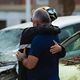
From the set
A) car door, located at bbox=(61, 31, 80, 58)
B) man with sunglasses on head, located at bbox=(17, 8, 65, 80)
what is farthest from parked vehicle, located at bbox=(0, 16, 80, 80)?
man with sunglasses on head, located at bbox=(17, 8, 65, 80)

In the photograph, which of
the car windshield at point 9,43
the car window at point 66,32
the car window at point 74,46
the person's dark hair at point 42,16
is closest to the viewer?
the person's dark hair at point 42,16

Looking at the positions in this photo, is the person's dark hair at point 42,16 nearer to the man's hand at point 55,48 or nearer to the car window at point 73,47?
the man's hand at point 55,48

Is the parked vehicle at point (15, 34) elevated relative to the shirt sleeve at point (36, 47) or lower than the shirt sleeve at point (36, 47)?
lower

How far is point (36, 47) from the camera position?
15.2 ft

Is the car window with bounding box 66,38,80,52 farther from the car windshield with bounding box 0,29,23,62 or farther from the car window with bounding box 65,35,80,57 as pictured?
the car windshield with bounding box 0,29,23,62

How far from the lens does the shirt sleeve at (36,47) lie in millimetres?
4637

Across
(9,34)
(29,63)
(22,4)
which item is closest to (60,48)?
(29,63)

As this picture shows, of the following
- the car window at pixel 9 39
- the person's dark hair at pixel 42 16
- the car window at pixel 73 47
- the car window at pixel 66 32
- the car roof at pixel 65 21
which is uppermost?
the person's dark hair at pixel 42 16

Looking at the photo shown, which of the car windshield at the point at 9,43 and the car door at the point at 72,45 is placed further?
the car windshield at the point at 9,43

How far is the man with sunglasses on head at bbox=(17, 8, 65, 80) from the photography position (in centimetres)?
467

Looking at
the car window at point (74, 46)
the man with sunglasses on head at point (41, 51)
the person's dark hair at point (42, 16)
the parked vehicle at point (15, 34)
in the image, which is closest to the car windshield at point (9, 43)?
the parked vehicle at point (15, 34)

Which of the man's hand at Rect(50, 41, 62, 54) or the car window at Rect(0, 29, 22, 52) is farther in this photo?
the car window at Rect(0, 29, 22, 52)

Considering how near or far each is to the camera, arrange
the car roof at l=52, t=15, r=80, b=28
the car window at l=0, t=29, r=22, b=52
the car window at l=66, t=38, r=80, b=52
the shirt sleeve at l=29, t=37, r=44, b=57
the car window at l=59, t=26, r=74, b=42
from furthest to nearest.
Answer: the car window at l=0, t=29, r=22, b=52 < the car roof at l=52, t=15, r=80, b=28 < the car window at l=59, t=26, r=74, b=42 < the car window at l=66, t=38, r=80, b=52 < the shirt sleeve at l=29, t=37, r=44, b=57

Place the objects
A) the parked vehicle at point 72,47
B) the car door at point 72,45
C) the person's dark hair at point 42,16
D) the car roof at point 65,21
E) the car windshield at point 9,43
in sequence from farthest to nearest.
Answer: the car roof at point 65,21 < the car windshield at point 9,43 < the car door at point 72,45 < the parked vehicle at point 72,47 < the person's dark hair at point 42,16
